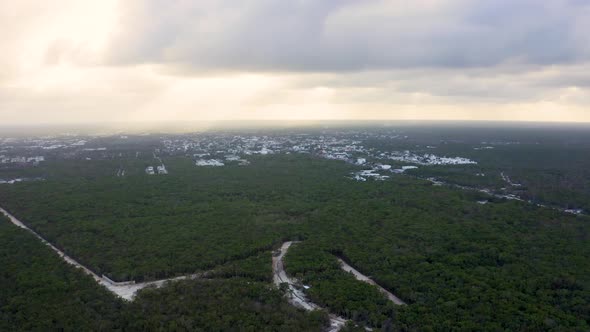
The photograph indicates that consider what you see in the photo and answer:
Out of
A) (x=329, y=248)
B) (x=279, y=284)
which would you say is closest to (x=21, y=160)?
(x=329, y=248)

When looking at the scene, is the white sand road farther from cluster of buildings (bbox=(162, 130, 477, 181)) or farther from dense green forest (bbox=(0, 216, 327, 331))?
cluster of buildings (bbox=(162, 130, 477, 181))

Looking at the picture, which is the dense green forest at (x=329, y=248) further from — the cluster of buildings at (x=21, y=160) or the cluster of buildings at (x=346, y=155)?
the cluster of buildings at (x=21, y=160)

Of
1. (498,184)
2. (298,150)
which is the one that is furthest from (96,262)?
(298,150)

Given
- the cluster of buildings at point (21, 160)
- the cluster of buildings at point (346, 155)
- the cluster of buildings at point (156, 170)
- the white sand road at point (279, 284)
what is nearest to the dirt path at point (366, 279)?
the white sand road at point (279, 284)

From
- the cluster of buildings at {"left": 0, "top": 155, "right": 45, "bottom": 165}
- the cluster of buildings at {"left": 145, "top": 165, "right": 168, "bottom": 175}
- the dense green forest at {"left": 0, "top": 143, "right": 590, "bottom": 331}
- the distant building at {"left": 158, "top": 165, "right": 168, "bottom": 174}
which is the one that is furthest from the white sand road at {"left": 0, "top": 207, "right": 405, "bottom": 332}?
the cluster of buildings at {"left": 0, "top": 155, "right": 45, "bottom": 165}

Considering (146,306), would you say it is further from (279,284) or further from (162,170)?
(162,170)

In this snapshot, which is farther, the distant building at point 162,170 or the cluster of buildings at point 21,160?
the cluster of buildings at point 21,160

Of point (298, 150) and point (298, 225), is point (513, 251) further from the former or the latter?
point (298, 150)
